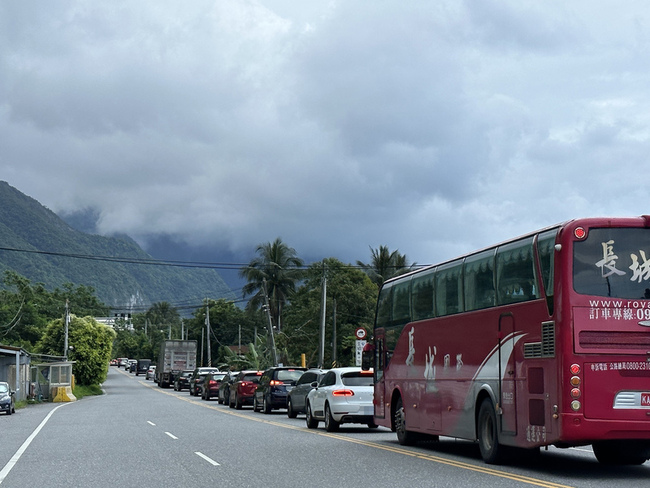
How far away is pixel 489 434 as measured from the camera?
588 inches

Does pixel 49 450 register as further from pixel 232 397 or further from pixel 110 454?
pixel 232 397

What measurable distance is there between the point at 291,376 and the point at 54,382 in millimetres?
31352

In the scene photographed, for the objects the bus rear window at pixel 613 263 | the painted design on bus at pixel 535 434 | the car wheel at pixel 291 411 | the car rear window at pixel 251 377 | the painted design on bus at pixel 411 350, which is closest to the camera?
the bus rear window at pixel 613 263

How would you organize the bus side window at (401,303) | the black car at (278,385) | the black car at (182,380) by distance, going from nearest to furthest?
1. the bus side window at (401,303)
2. the black car at (278,385)
3. the black car at (182,380)

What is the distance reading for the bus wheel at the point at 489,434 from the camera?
1448 centimetres

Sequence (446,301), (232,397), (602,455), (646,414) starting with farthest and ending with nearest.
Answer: (232,397), (446,301), (602,455), (646,414)

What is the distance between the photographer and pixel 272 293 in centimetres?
8656

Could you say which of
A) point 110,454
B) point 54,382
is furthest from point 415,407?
point 54,382

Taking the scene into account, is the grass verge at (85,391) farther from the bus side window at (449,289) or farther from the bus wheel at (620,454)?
the bus wheel at (620,454)

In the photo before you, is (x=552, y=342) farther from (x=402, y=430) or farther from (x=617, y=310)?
(x=402, y=430)

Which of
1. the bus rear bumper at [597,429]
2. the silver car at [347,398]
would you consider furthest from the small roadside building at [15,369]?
the bus rear bumper at [597,429]

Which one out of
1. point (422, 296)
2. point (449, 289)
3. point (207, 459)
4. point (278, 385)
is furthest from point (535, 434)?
point (278, 385)

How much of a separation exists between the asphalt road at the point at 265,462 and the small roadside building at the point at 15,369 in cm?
2637

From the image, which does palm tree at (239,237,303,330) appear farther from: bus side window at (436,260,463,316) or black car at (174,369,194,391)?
bus side window at (436,260,463,316)
